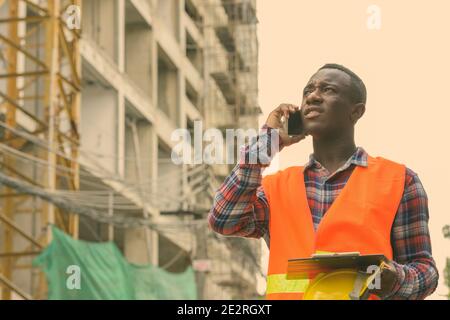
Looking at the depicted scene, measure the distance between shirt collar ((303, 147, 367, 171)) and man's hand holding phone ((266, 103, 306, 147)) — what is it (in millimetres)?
185

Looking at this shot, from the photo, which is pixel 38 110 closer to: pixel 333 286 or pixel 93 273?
pixel 93 273

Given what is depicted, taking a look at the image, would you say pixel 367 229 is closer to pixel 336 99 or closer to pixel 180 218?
pixel 336 99

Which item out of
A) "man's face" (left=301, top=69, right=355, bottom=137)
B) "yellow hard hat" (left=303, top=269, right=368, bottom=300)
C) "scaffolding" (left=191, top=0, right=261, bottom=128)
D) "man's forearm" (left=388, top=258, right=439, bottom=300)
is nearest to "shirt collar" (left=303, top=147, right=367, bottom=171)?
"man's face" (left=301, top=69, right=355, bottom=137)

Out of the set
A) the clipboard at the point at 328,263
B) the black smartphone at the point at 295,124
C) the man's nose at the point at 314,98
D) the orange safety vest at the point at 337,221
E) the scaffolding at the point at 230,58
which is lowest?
the clipboard at the point at 328,263

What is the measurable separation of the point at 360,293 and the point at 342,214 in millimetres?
395

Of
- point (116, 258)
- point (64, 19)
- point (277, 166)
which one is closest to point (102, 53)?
point (64, 19)

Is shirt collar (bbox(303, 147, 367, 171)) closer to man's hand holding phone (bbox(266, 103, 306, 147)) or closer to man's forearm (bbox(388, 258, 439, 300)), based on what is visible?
man's hand holding phone (bbox(266, 103, 306, 147))

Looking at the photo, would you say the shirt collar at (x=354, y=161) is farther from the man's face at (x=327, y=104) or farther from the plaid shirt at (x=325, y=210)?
the man's face at (x=327, y=104)

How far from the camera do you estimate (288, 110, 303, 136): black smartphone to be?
3.65m

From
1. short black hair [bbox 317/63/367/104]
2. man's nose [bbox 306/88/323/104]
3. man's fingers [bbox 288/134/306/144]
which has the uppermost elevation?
short black hair [bbox 317/63/367/104]

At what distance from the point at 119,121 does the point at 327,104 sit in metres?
27.4

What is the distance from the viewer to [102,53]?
29.5 m

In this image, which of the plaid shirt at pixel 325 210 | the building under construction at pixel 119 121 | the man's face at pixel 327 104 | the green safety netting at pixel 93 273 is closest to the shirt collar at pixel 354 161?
the plaid shirt at pixel 325 210

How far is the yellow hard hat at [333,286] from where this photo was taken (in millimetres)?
3336
